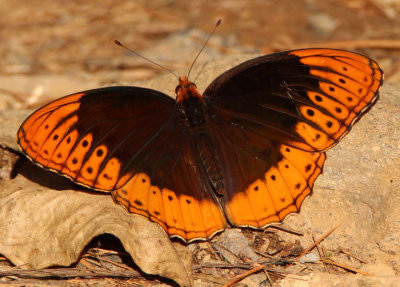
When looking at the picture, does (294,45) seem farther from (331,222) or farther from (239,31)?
(331,222)

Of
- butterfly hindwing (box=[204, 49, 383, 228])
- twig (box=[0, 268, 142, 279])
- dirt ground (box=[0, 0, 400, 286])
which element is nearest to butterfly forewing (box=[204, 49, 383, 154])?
butterfly hindwing (box=[204, 49, 383, 228])

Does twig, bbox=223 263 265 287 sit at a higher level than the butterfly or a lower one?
lower

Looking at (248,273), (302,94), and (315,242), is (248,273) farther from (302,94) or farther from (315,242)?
(302,94)

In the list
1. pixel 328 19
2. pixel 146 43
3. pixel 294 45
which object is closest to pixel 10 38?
pixel 146 43

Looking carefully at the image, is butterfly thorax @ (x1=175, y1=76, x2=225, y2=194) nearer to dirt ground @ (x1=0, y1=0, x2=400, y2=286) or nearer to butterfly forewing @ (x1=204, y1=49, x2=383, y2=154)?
butterfly forewing @ (x1=204, y1=49, x2=383, y2=154)

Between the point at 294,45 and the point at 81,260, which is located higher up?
the point at 294,45

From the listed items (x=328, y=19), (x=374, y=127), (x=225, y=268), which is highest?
(x=328, y=19)

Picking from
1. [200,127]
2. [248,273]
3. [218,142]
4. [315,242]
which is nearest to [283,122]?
[218,142]
